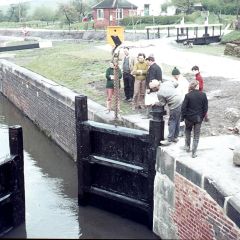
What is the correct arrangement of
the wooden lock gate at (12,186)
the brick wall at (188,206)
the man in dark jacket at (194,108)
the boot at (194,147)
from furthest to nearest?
the wooden lock gate at (12,186) → the boot at (194,147) → the man in dark jacket at (194,108) → the brick wall at (188,206)

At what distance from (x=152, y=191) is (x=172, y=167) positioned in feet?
2.95

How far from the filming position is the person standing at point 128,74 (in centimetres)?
1200

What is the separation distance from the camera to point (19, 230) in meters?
8.80

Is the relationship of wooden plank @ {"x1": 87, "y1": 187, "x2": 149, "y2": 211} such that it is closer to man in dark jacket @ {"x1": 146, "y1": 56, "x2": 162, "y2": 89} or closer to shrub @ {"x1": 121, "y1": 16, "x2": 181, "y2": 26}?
man in dark jacket @ {"x1": 146, "y1": 56, "x2": 162, "y2": 89}

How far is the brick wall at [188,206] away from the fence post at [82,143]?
171 cm

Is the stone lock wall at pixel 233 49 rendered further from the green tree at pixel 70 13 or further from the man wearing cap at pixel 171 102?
the green tree at pixel 70 13

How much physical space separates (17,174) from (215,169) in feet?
11.4

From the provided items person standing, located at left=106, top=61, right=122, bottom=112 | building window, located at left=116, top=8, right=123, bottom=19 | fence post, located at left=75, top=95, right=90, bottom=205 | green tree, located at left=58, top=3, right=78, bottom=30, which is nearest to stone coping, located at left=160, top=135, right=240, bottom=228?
fence post, located at left=75, top=95, right=90, bottom=205

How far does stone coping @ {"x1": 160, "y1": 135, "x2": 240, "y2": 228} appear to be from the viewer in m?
6.46

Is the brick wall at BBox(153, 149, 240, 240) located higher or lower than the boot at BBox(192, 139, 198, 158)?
lower

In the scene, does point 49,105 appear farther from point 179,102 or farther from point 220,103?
point 179,102

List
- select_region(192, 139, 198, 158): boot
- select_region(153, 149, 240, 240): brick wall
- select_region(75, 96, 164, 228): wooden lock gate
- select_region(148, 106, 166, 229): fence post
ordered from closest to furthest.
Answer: select_region(153, 149, 240, 240): brick wall < select_region(192, 139, 198, 158): boot < select_region(148, 106, 166, 229): fence post < select_region(75, 96, 164, 228): wooden lock gate

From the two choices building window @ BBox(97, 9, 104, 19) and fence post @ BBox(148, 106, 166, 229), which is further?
building window @ BBox(97, 9, 104, 19)

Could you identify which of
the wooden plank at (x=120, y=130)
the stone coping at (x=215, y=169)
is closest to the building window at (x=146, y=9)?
the wooden plank at (x=120, y=130)
